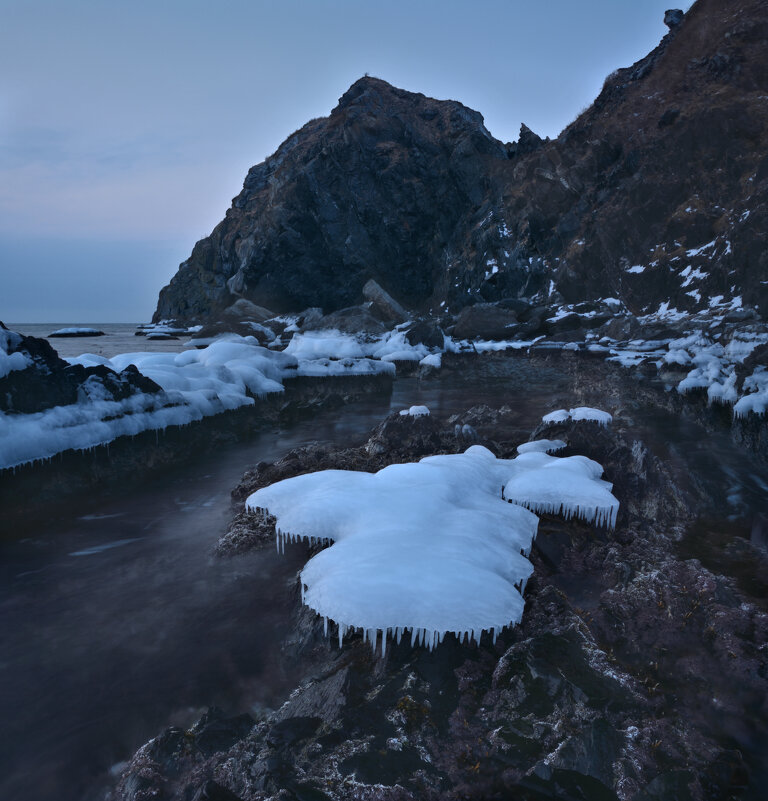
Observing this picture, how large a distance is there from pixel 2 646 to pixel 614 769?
7917 mm

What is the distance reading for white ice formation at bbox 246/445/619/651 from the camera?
18.3 ft

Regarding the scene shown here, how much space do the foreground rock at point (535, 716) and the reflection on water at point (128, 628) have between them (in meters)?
0.54

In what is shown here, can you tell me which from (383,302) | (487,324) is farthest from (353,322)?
(383,302)

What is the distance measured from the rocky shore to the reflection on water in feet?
1.57

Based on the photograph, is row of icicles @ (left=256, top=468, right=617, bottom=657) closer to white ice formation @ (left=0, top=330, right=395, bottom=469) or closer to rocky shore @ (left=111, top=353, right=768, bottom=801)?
rocky shore @ (left=111, top=353, right=768, bottom=801)

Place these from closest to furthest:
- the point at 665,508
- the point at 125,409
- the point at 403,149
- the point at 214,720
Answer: the point at 214,720, the point at 665,508, the point at 125,409, the point at 403,149

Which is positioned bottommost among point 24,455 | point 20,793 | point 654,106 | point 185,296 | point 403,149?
point 20,793

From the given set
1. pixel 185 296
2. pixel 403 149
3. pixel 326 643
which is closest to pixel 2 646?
pixel 326 643

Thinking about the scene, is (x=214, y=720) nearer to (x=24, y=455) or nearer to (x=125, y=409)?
(x=24, y=455)

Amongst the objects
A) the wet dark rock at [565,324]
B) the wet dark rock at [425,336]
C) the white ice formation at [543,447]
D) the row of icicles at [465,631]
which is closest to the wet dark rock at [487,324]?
the wet dark rock at [565,324]

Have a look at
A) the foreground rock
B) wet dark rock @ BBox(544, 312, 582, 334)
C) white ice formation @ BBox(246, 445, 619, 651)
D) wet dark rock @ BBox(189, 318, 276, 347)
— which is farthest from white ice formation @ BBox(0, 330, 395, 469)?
wet dark rock @ BBox(544, 312, 582, 334)

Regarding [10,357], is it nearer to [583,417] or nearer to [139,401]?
[139,401]

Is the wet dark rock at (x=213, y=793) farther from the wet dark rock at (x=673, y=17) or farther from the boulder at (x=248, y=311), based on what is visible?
the wet dark rock at (x=673, y=17)

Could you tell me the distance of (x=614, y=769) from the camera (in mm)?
4578
